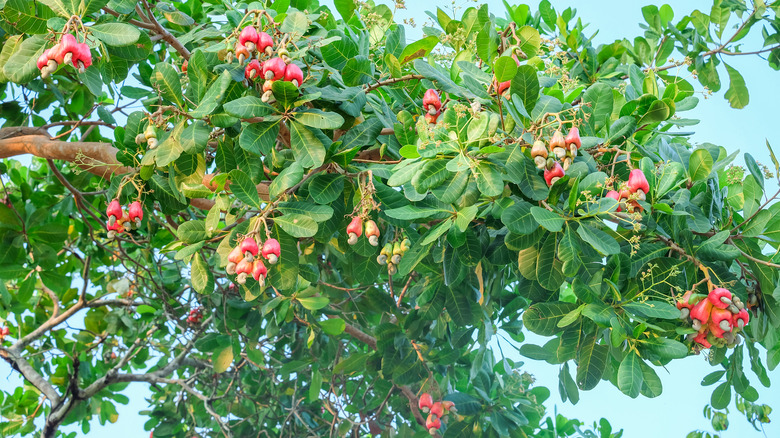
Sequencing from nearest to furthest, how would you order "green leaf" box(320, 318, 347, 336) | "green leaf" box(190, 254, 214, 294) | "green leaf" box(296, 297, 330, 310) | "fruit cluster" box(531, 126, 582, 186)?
1. "fruit cluster" box(531, 126, 582, 186)
2. "green leaf" box(190, 254, 214, 294)
3. "green leaf" box(296, 297, 330, 310)
4. "green leaf" box(320, 318, 347, 336)

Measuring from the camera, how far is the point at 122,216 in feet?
6.66

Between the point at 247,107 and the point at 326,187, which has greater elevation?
the point at 247,107

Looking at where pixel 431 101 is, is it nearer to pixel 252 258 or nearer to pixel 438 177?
pixel 438 177

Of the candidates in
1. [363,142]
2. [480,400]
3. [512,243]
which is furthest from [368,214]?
[480,400]

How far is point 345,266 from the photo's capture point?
2891 millimetres

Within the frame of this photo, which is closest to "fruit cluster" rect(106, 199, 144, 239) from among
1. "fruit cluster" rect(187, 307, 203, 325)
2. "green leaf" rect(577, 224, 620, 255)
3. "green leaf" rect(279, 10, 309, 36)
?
"green leaf" rect(279, 10, 309, 36)

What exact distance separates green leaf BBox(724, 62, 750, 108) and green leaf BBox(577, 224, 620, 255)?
1815mm

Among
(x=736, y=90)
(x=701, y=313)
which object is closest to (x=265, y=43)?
(x=701, y=313)

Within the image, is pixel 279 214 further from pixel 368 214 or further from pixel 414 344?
pixel 414 344

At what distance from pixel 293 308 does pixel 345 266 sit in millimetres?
402

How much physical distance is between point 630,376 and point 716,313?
0.26 m

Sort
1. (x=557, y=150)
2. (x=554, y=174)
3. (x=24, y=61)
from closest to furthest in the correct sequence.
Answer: (x=557, y=150) < (x=554, y=174) < (x=24, y=61)

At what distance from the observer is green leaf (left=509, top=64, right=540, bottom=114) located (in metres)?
1.57

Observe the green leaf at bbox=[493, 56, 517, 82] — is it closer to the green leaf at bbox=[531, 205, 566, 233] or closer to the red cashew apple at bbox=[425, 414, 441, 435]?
the green leaf at bbox=[531, 205, 566, 233]
